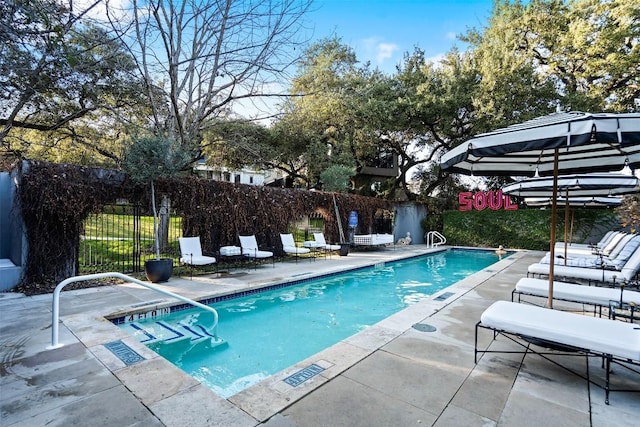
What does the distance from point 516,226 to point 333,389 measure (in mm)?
15897

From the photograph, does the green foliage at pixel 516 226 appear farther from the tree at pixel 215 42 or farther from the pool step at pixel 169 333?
the pool step at pixel 169 333

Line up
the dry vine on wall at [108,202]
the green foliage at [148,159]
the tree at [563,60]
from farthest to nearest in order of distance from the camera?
the tree at [563,60] → the green foliage at [148,159] → the dry vine on wall at [108,202]

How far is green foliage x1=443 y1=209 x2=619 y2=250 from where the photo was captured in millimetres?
13641

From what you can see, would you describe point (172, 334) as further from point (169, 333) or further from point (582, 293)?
point (582, 293)

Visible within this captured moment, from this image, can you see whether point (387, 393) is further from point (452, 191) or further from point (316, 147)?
point (452, 191)

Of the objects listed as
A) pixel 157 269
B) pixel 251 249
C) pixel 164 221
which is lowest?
pixel 157 269

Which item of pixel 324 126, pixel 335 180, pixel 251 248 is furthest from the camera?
pixel 324 126

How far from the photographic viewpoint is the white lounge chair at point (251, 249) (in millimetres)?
8492

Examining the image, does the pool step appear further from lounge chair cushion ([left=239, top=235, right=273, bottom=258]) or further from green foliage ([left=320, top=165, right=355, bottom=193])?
green foliage ([left=320, top=165, right=355, bottom=193])

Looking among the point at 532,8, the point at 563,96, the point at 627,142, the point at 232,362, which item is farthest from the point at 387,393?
→ the point at 532,8

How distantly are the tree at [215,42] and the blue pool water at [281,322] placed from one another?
5074mm

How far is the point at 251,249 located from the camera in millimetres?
8680

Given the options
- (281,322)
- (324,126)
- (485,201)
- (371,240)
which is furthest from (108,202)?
(485,201)

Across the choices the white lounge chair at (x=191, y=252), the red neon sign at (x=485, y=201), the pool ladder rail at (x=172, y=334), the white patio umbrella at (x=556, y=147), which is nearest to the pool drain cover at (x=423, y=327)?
the white patio umbrella at (x=556, y=147)
